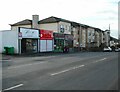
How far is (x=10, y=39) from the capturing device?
44781 millimetres

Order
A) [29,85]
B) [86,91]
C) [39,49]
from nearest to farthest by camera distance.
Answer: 1. [86,91]
2. [29,85]
3. [39,49]

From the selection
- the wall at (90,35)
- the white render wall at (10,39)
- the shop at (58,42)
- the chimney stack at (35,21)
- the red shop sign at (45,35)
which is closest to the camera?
the white render wall at (10,39)

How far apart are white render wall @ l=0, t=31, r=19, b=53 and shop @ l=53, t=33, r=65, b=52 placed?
14204 millimetres

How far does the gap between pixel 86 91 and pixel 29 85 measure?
246cm

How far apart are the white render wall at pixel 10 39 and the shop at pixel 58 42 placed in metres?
14.2

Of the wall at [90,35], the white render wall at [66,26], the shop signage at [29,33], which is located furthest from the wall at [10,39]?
the wall at [90,35]

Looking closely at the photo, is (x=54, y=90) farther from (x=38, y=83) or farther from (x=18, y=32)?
(x=18, y=32)

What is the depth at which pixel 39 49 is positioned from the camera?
50.7 meters

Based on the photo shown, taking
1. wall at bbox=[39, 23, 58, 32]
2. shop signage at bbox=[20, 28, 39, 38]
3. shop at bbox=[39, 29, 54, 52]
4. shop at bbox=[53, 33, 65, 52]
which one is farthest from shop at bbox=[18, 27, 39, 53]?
wall at bbox=[39, 23, 58, 32]

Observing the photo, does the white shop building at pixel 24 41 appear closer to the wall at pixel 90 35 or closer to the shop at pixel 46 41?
the shop at pixel 46 41

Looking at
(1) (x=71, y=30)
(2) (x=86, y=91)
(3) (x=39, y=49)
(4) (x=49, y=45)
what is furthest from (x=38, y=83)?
(1) (x=71, y=30)

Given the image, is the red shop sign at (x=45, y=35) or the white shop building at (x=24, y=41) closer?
the white shop building at (x=24, y=41)

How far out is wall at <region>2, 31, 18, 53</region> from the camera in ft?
145

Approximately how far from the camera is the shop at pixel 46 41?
5177cm
